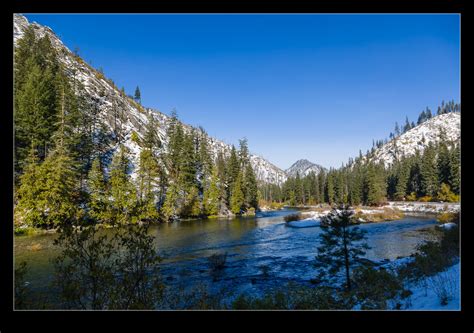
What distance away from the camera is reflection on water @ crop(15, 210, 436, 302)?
9797 millimetres

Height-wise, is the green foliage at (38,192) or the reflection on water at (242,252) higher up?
the green foliage at (38,192)

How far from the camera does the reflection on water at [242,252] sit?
9.80 metres

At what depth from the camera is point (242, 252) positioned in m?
13.7

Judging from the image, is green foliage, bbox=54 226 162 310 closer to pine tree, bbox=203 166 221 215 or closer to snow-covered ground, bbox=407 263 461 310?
snow-covered ground, bbox=407 263 461 310

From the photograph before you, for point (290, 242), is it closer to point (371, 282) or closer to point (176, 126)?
point (371, 282)

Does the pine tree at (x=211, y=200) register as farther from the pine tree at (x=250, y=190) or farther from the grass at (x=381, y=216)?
the grass at (x=381, y=216)

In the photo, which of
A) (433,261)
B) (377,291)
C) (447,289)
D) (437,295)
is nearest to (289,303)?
(377,291)

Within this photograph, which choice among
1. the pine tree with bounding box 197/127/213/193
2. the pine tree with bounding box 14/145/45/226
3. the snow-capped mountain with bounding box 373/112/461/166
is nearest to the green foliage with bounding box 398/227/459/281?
the pine tree with bounding box 14/145/45/226

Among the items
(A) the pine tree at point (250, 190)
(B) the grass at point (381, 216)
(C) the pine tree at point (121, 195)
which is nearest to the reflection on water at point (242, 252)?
(C) the pine tree at point (121, 195)

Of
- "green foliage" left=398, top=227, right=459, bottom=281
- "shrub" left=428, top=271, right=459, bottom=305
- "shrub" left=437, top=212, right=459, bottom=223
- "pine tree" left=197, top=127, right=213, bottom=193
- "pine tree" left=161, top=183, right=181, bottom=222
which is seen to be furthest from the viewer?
"pine tree" left=197, top=127, right=213, bottom=193

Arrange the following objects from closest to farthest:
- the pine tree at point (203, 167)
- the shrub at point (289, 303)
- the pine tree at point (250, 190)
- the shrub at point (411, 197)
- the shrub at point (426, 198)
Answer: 1. the shrub at point (289, 303)
2. the shrub at point (426, 198)
3. the shrub at point (411, 197)
4. the pine tree at point (203, 167)
5. the pine tree at point (250, 190)

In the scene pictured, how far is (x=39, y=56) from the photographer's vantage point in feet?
82.7

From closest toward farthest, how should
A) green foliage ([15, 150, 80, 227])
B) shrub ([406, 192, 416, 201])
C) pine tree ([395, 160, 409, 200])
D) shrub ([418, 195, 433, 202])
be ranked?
green foliage ([15, 150, 80, 227]) < shrub ([418, 195, 433, 202]) < shrub ([406, 192, 416, 201]) < pine tree ([395, 160, 409, 200])
